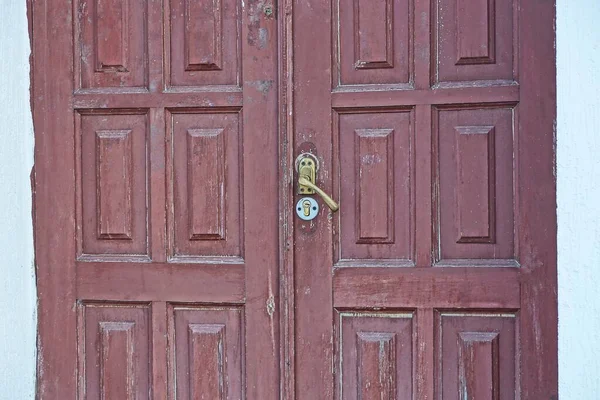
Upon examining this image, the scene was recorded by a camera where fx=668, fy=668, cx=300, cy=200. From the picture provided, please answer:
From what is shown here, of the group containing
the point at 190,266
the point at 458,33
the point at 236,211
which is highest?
the point at 458,33

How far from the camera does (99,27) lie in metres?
2.52

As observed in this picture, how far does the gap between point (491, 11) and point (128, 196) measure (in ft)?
4.82

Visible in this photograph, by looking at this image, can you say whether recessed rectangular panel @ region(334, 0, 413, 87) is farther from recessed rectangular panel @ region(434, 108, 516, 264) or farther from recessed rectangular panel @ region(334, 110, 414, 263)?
recessed rectangular panel @ region(434, 108, 516, 264)

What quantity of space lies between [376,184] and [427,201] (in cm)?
19

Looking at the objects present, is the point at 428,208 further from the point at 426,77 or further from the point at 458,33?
the point at 458,33

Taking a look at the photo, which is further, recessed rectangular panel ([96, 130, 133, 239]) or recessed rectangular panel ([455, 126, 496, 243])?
recessed rectangular panel ([96, 130, 133, 239])

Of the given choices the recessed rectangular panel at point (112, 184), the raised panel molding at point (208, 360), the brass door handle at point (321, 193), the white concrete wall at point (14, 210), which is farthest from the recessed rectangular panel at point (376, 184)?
the white concrete wall at point (14, 210)

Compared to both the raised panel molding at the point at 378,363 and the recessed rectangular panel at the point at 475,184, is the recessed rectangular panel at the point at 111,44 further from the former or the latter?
the raised panel molding at the point at 378,363

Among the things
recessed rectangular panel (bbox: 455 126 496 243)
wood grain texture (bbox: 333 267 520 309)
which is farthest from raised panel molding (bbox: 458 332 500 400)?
recessed rectangular panel (bbox: 455 126 496 243)

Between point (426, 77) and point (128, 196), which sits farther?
point (128, 196)

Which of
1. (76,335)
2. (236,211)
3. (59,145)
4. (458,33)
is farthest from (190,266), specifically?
(458,33)

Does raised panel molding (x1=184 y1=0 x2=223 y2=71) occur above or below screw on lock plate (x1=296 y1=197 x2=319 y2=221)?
above

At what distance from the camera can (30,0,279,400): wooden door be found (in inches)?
95.8
